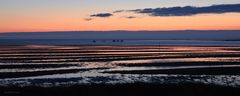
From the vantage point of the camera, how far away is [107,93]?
19.2 m

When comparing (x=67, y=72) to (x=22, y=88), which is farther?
(x=67, y=72)

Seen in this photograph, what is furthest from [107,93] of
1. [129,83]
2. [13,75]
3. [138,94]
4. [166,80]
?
[13,75]

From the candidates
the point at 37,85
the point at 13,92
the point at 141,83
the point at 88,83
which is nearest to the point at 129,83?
the point at 141,83

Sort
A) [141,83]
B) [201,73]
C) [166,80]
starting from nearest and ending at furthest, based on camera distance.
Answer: [141,83] → [166,80] → [201,73]

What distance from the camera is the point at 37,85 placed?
2183 centimetres

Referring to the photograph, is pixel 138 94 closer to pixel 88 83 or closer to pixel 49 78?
pixel 88 83

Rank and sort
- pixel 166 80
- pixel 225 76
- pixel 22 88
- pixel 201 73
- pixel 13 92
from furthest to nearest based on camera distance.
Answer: pixel 201 73 → pixel 225 76 → pixel 166 80 → pixel 22 88 → pixel 13 92

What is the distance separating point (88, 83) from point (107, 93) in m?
3.74

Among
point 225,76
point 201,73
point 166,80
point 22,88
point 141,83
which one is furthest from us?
point 201,73

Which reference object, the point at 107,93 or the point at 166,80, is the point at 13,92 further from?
the point at 166,80

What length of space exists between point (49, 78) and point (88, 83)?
12.7 feet

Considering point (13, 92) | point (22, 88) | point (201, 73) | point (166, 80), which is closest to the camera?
point (13, 92)

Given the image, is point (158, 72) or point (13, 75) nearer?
point (13, 75)

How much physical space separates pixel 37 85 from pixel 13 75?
6.02 metres
